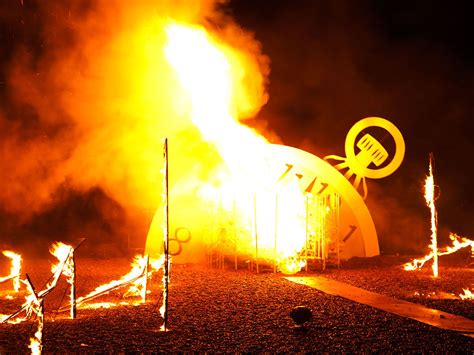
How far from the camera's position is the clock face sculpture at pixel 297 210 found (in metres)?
14.2

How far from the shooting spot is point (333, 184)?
50.7 feet

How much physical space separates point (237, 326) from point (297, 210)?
7.20 meters

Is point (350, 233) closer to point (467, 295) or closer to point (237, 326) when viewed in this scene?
point (467, 295)

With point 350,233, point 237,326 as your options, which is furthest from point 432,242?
point 237,326

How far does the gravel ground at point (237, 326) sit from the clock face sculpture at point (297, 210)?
111 inches

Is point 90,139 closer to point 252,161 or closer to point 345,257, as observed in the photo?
point 252,161

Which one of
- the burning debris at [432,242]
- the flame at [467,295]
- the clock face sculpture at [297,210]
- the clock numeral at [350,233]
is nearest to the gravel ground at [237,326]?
the flame at [467,295]

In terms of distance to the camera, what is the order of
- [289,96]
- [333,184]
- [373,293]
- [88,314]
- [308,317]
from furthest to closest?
[289,96] < [333,184] < [373,293] < [88,314] < [308,317]

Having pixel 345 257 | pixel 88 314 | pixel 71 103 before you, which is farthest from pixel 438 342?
pixel 71 103

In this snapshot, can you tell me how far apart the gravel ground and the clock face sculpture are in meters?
2.82

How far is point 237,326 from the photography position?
25.0ft

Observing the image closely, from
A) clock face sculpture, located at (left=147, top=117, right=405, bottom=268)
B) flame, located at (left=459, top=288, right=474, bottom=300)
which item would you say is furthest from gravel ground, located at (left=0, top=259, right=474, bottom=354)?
clock face sculpture, located at (left=147, top=117, right=405, bottom=268)

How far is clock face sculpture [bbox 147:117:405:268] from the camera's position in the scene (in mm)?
14172

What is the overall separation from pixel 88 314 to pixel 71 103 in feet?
33.4
